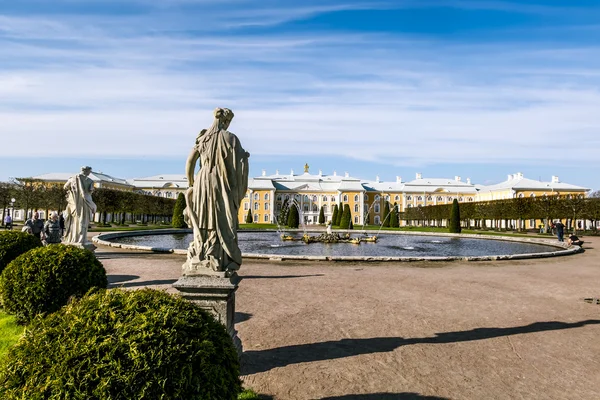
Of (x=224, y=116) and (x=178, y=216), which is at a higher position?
(x=224, y=116)

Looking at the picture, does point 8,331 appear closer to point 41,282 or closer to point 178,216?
point 41,282

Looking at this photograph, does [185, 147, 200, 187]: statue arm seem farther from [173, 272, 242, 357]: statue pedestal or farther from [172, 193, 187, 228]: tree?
[172, 193, 187, 228]: tree

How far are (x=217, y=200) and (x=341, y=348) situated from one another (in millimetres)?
2451

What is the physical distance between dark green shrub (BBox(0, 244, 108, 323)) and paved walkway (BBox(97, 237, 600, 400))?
250 cm

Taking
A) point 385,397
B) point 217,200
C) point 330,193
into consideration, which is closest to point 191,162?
point 217,200

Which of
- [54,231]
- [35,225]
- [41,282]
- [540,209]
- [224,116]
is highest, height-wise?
[224,116]

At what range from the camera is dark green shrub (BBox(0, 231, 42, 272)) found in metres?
8.19

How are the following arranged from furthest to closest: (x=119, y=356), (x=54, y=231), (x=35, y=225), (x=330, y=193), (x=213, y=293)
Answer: (x=330, y=193), (x=35, y=225), (x=54, y=231), (x=213, y=293), (x=119, y=356)

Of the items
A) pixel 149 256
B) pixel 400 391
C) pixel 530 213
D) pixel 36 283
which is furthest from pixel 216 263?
pixel 530 213

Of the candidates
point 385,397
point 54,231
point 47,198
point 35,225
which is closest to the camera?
point 385,397

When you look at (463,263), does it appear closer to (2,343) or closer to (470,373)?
(470,373)

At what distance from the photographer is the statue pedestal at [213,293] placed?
4508 millimetres

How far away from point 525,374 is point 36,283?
6448mm

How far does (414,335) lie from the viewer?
5754mm
